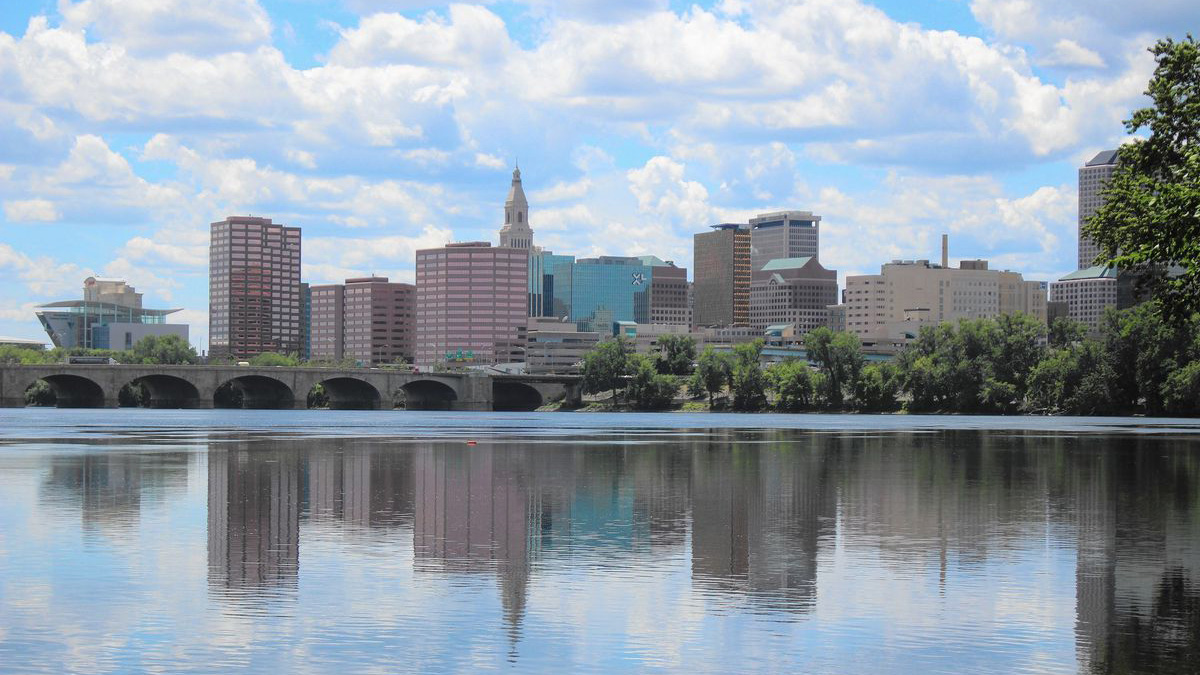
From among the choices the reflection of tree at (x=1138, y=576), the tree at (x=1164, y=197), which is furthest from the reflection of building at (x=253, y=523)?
the tree at (x=1164, y=197)

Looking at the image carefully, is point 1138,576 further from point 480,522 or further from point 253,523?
point 253,523

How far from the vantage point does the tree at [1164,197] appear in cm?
3891

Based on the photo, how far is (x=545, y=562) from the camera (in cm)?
3122

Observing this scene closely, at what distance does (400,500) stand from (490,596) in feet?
64.4

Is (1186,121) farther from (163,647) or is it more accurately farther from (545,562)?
(163,647)

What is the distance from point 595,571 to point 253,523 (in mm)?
12503

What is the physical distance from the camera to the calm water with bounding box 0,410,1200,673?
22.3 metres

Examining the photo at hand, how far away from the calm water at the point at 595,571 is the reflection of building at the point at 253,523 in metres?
0.16

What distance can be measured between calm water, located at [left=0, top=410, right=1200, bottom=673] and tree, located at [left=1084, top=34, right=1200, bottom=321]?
711cm

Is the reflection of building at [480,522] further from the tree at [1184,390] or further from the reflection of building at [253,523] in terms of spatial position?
the tree at [1184,390]

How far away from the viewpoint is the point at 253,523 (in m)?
38.7

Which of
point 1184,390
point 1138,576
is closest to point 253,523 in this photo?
point 1138,576

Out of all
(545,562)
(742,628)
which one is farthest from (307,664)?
(545,562)

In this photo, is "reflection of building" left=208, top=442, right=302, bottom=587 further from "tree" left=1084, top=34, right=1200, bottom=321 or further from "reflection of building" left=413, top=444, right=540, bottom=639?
"tree" left=1084, top=34, right=1200, bottom=321
